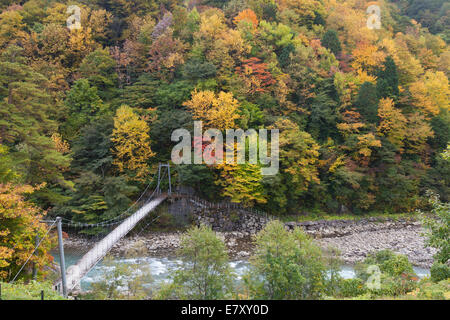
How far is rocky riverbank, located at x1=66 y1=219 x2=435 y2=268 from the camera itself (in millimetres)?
14352

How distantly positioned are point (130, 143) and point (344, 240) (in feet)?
38.6

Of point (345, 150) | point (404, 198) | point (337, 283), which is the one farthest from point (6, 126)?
point (404, 198)

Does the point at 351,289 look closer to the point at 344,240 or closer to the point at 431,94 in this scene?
the point at 344,240

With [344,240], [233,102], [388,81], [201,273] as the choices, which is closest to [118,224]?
[201,273]

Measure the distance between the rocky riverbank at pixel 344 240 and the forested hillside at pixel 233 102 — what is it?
52.3 inches

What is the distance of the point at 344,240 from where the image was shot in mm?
15992

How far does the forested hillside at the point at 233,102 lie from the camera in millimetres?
16625

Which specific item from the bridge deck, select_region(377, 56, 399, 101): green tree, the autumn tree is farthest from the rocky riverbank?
select_region(377, 56, 399, 101): green tree

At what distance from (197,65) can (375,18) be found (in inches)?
689

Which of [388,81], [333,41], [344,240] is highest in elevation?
[333,41]

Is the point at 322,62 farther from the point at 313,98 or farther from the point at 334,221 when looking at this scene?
the point at 334,221

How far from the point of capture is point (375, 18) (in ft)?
87.9

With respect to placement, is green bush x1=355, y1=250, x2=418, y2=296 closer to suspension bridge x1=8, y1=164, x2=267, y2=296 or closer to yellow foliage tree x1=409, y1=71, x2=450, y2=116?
suspension bridge x1=8, y1=164, x2=267, y2=296
